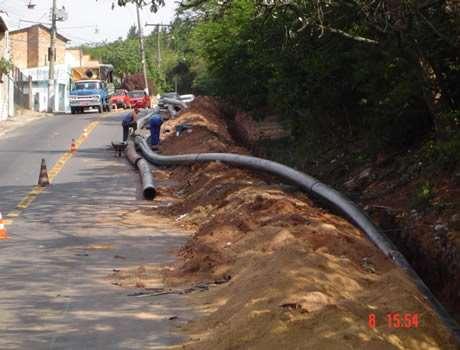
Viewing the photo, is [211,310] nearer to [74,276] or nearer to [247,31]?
[74,276]

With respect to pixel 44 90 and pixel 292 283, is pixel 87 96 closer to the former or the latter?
pixel 44 90

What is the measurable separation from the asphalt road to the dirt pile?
564 millimetres

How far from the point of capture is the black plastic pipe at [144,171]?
63.1 ft

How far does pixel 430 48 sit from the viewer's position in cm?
1591

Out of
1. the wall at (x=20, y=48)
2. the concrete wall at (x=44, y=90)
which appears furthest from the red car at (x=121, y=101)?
the wall at (x=20, y=48)

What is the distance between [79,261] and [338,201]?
4.22m

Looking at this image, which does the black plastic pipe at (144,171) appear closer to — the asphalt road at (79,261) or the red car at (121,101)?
the asphalt road at (79,261)

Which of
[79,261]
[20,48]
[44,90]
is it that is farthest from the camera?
[20,48]

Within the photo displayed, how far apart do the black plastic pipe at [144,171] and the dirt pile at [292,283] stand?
10.6ft

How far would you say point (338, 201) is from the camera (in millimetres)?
13703

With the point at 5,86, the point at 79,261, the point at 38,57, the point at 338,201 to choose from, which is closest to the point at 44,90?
the point at 38,57

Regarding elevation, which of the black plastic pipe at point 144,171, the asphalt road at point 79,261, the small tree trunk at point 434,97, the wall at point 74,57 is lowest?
the asphalt road at point 79,261

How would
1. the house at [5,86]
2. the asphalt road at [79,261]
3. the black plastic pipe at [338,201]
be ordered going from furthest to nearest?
1. the house at [5,86]
2. the black plastic pipe at [338,201]
3. the asphalt road at [79,261]

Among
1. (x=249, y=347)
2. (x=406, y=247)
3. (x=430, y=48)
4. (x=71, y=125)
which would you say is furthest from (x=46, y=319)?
(x=71, y=125)
